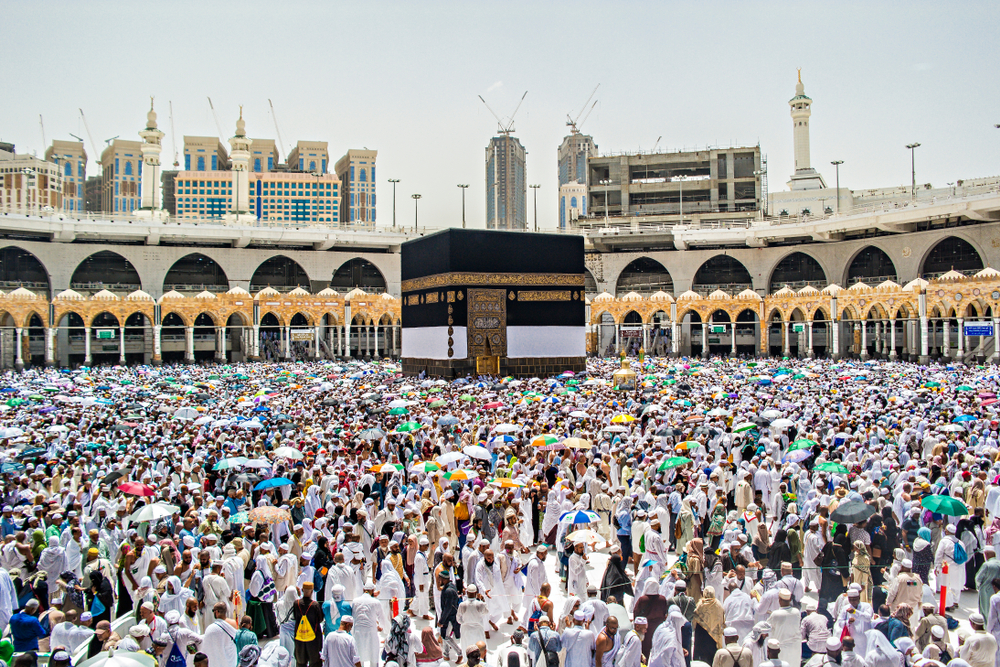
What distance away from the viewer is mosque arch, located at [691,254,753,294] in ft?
135

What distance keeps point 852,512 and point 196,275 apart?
3882 cm

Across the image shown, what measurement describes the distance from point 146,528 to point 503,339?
19.5 meters

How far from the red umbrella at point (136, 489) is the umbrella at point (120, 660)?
3.81 meters

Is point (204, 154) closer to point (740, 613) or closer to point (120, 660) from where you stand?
point (120, 660)

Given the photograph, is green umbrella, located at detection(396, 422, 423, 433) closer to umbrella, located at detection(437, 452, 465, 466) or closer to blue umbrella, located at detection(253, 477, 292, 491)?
umbrella, located at detection(437, 452, 465, 466)

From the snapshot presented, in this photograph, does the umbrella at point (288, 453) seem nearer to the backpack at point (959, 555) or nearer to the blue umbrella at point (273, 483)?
the blue umbrella at point (273, 483)

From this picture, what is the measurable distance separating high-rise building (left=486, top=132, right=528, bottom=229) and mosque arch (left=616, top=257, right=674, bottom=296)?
99.4m

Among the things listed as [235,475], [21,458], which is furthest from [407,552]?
[21,458]

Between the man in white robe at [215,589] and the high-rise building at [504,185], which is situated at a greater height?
the high-rise building at [504,185]

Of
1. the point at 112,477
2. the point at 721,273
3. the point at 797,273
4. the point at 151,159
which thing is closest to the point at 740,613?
the point at 112,477

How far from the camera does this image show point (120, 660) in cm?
381

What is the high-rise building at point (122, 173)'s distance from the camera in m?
114

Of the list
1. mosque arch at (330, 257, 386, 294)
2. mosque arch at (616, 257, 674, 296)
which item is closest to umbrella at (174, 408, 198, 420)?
mosque arch at (330, 257, 386, 294)

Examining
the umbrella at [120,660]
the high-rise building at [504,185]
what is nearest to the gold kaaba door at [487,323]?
the umbrella at [120,660]
